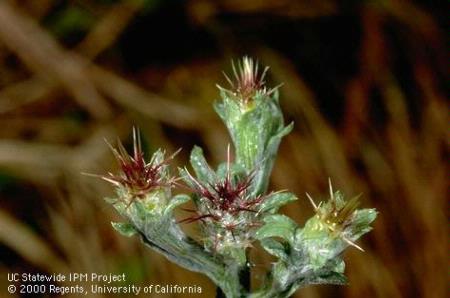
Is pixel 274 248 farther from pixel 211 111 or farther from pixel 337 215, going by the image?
pixel 211 111

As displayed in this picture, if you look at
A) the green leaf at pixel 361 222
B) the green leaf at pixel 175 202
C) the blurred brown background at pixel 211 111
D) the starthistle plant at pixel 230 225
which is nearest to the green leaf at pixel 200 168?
the starthistle plant at pixel 230 225

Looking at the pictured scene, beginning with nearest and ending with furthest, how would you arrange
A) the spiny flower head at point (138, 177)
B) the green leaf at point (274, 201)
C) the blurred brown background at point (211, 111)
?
the spiny flower head at point (138, 177) < the green leaf at point (274, 201) < the blurred brown background at point (211, 111)

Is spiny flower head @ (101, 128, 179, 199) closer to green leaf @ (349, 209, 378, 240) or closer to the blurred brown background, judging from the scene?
green leaf @ (349, 209, 378, 240)

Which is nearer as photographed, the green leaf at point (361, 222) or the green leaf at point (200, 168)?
the green leaf at point (361, 222)

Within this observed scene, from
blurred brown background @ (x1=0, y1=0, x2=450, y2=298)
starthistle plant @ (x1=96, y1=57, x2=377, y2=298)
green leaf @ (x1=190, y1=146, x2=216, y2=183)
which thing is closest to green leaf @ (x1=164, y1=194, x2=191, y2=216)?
starthistle plant @ (x1=96, y1=57, x2=377, y2=298)

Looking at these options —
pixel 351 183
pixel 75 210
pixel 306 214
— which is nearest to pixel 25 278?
pixel 75 210

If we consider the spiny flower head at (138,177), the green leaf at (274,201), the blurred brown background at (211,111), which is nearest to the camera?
the spiny flower head at (138,177)

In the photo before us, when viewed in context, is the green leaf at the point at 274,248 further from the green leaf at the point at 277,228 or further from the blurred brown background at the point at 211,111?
the blurred brown background at the point at 211,111

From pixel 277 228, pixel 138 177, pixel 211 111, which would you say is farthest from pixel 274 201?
pixel 211 111
